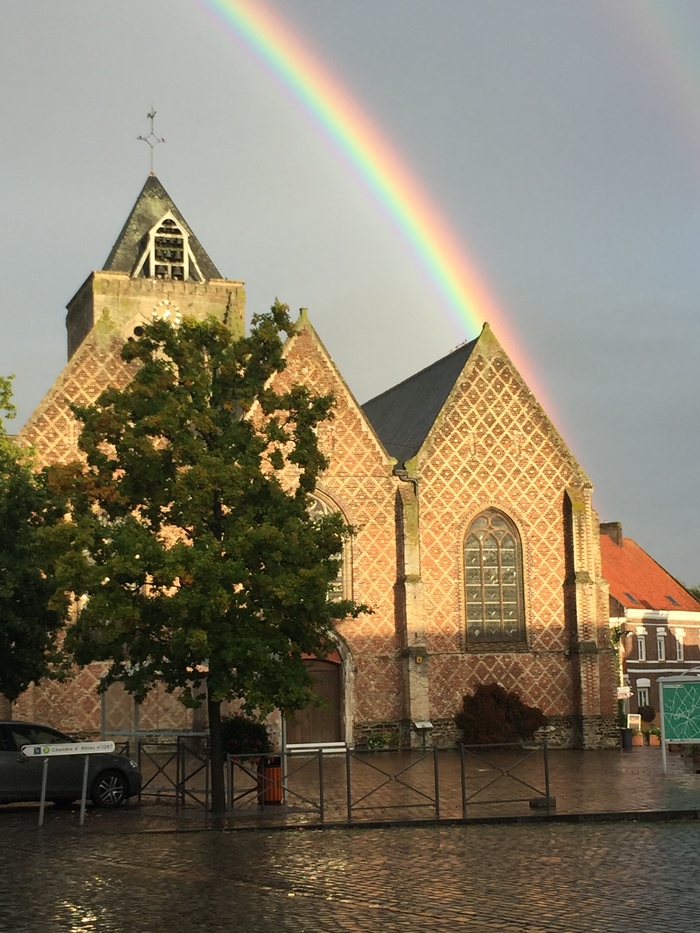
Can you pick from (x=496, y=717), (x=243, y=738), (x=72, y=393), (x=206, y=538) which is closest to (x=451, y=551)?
(x=496, y=717)

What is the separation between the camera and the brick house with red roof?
208 ft

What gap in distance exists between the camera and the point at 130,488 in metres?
22.6

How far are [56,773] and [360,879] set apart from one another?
33.1 feet

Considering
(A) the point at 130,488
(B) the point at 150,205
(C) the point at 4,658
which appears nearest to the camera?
(A) the point at 130,488

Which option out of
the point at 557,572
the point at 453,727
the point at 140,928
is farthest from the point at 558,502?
the point at 140,928

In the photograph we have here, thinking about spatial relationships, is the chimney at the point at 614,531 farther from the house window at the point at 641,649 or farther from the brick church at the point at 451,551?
the brick church at the point at 451,551

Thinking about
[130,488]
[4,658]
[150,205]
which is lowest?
[4,658]

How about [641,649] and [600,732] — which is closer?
[600,732]

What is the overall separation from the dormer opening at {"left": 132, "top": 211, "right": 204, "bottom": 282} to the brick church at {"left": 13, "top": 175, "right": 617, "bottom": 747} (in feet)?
10.2

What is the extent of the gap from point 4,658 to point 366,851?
13479 millimetres

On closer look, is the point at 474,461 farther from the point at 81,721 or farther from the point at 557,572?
the point at 81,721

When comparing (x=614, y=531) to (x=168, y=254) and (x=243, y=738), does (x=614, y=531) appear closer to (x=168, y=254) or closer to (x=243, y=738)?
(x=168, y=254)

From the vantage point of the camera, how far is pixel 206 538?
21.7m

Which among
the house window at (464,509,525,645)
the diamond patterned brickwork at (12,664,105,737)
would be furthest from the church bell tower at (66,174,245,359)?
the diamond patterned brickwork at (12,664,105,737)
